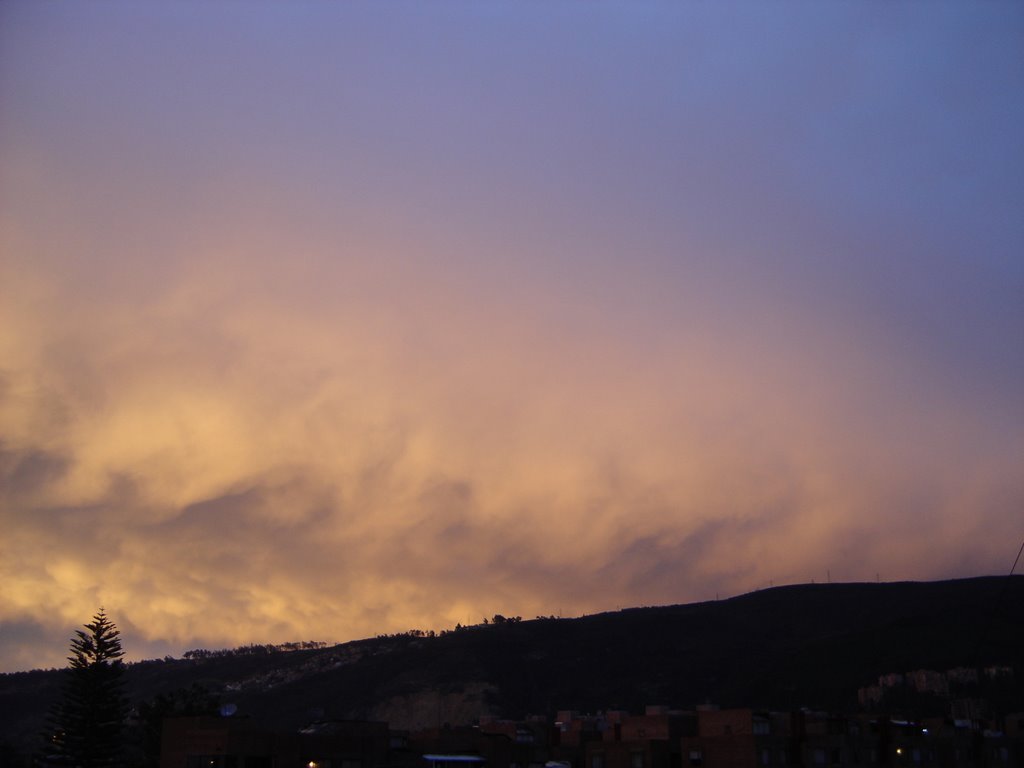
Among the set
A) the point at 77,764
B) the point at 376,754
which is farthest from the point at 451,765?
the point at 77,764

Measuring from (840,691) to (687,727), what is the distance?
81146 millimetres

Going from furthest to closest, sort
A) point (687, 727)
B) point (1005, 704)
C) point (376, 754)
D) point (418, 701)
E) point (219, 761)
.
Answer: point (418, 701), point (1005, 704), point (687, 727), point (376, 754), point (219, 761)

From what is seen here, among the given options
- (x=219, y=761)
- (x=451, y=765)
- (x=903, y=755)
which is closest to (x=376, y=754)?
(x=451, y=765)

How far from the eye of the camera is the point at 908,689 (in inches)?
6580

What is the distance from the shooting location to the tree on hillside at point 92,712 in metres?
95.2

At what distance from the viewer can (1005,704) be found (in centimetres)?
15325

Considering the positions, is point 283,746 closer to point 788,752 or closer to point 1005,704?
point 788,752

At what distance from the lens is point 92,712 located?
9694 cm

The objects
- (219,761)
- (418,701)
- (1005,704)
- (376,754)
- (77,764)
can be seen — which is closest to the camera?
(219,761)

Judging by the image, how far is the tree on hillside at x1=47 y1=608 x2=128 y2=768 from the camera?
95250 mm

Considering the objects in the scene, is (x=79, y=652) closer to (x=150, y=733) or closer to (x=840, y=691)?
(x=150, y=733)

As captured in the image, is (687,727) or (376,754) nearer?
(376,754)

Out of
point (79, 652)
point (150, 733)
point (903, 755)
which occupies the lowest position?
point (903, 755)

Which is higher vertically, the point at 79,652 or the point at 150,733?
the point at 79,652
